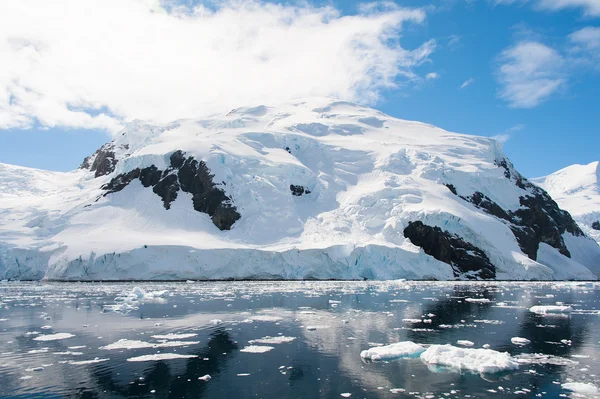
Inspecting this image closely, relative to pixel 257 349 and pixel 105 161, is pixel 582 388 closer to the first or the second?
pixel 257 349

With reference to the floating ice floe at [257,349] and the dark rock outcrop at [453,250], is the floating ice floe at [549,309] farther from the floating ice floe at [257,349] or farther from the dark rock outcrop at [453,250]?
the dark rock outcrop at [453,250]

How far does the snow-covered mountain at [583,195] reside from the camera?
14850cm

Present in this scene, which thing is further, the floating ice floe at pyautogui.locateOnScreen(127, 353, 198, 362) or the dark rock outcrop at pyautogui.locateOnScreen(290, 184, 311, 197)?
the dark rock outcrop at pyautogui.locateOnScreen(290, 184, 311, 197)

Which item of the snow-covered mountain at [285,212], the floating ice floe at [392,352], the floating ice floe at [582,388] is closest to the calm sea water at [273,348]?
the floating ice floe at [582,388]

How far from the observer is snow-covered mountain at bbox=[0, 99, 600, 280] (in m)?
71.7

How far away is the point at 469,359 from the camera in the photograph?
17594 mm

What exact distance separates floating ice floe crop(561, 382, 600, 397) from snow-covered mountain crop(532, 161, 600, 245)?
465 ft

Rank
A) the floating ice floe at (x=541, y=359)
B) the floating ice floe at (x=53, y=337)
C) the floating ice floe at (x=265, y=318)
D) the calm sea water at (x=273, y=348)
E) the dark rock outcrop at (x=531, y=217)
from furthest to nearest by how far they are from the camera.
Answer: the dark rock outcrop at (x=531, y=217)
the floating ice floe at (x=265, y=318)
the floating ice floe at (x=53, y=337)
the floating ice floe at (x=541, y=359)
the calm sea water at (x=273, y=348)

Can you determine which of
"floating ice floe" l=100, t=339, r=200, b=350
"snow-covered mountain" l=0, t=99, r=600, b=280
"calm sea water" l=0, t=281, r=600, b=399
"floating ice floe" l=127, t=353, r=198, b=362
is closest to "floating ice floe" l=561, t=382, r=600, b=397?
"calm sea water" l=0, t=281, r=600, b=399

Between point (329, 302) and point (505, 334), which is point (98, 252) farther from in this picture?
point (505, 334)

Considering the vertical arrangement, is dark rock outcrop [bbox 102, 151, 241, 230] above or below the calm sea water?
above

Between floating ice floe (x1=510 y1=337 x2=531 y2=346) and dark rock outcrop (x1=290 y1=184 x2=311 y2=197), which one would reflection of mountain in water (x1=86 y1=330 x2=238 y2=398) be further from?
dark rock outcrop (x1=290 y1=184 x2=311 y2=197)

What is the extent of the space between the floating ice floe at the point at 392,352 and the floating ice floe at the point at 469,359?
391 mm

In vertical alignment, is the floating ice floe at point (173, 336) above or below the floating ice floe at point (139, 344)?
above
